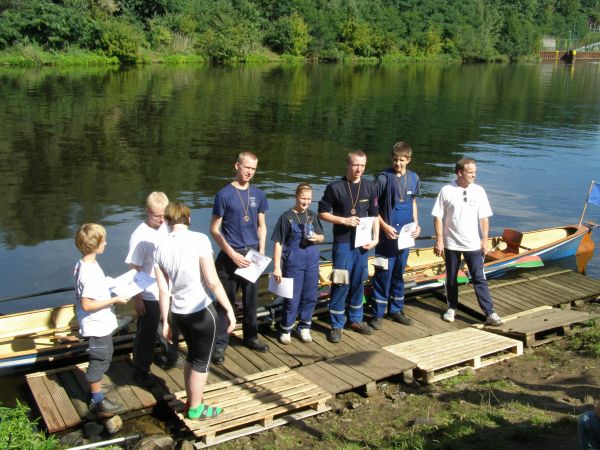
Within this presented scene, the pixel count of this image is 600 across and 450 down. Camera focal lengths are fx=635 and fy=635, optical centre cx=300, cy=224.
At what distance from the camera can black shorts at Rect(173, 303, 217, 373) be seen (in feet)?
17.4

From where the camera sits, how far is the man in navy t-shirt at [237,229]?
6570 mm

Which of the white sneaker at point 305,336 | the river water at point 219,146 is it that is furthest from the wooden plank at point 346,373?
the river water at point 219,146

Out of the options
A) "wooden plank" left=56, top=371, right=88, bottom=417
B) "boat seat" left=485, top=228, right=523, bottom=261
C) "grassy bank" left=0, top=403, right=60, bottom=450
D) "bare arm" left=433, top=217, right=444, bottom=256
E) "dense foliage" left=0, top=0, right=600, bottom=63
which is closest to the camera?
"grassy bank" left=0, top=403, right=60, bottom=450

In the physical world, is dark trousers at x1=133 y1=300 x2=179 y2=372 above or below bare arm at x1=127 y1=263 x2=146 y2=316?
below

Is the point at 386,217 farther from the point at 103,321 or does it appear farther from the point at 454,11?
the point at 454,11

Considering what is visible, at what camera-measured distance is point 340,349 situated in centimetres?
735

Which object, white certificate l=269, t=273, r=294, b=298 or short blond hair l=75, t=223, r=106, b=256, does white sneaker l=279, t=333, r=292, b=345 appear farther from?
short blond hair l=75, t=223, r=106, b=256

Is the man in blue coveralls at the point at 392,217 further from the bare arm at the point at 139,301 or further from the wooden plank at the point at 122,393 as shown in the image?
the wooden plank at the point at 122,393

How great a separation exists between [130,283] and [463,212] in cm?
419

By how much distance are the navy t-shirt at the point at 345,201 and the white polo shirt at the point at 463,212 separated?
1122 millimetres

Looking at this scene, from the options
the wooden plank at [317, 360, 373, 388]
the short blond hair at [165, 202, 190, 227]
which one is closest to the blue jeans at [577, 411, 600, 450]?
the wooden plank at [317, 360, 373, 388]

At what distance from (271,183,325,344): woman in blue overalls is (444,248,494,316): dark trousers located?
6.46ft

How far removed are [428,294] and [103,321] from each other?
16.7ft

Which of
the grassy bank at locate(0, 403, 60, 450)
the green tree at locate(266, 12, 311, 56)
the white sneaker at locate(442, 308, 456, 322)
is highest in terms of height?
the green tree at locate(266, 12, 311, 56)
